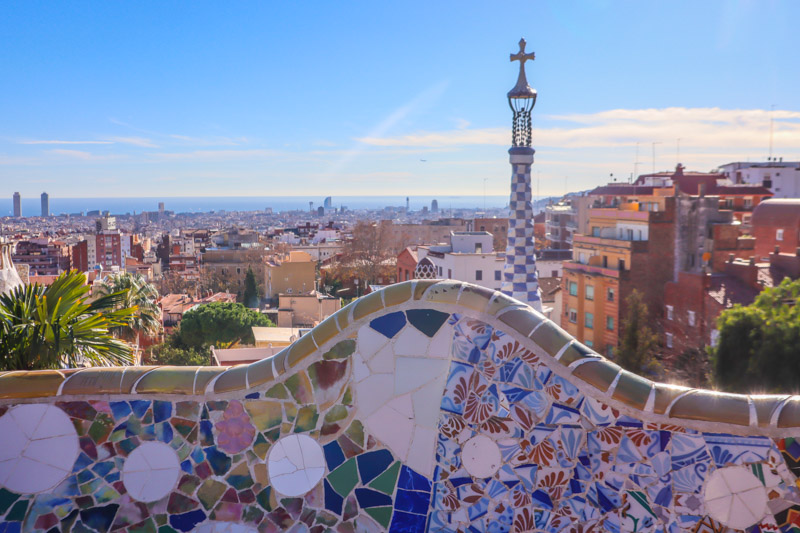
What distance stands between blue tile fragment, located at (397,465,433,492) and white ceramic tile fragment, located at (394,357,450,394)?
302mm

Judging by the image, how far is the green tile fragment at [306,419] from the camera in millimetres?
2811

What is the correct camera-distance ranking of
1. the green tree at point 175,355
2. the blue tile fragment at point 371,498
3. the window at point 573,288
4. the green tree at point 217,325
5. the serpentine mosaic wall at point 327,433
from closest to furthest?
the serpentine mosaic wall at point 327,433 < the blue tile fragment at point 371,498 < the green tree at point 175,355 < the green tree at point 217,325 < the window at point 573,288

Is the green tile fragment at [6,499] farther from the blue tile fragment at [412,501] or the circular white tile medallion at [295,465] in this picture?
the blue tile fragment at [412,501]

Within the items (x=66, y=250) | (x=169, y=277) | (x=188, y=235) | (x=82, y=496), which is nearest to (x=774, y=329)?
(x=82, y=496)

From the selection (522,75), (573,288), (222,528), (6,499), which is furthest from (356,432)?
(573,288)

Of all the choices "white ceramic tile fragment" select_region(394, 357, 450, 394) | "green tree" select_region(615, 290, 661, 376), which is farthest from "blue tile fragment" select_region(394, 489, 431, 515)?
"green tree" select_region(615, 290, 661, 376)

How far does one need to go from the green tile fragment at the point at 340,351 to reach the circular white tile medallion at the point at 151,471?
0.71 meters

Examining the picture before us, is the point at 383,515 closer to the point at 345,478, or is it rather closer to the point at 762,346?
the point at 345,478

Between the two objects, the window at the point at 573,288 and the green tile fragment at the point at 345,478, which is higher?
the green tile fragment at the point at 345,478

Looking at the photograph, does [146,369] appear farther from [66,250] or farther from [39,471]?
[66,250]

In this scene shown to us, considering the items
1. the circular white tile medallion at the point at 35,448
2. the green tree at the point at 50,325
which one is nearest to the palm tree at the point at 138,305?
the green tree at the point at 50,325

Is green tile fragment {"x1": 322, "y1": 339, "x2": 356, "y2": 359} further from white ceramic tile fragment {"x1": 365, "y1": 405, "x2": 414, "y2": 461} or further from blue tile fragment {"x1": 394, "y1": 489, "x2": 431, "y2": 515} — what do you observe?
blue tile fragment {"x1": 394, "y1": 489, "x2": 431, "y2": 515}

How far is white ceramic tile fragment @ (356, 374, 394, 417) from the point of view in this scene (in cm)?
280

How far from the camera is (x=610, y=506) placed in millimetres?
2516
